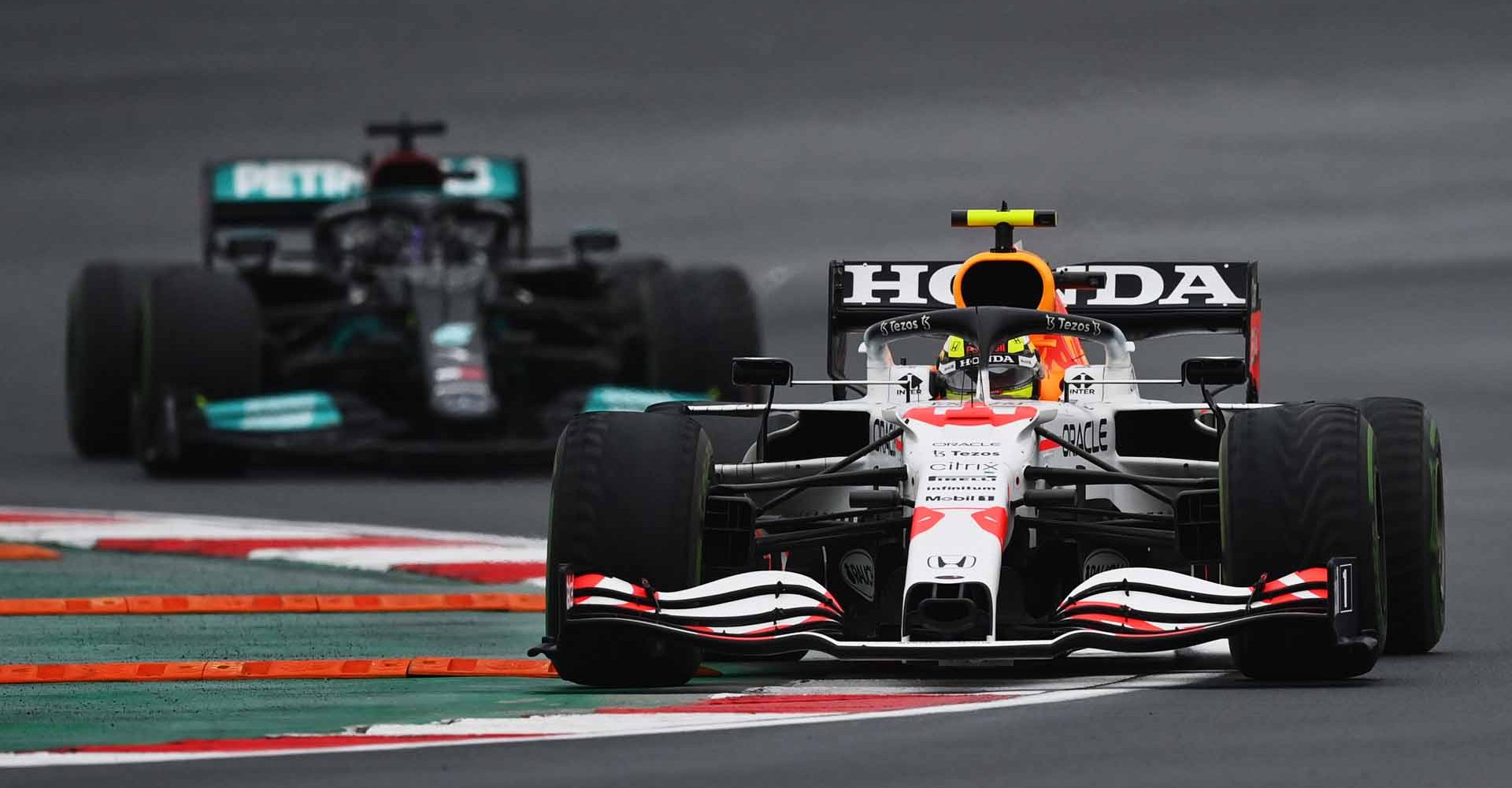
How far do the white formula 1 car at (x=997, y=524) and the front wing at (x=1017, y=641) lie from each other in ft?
0.03

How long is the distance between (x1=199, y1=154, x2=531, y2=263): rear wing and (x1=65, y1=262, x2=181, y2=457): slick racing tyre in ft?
7.45

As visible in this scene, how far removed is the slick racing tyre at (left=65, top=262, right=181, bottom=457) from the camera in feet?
78.9

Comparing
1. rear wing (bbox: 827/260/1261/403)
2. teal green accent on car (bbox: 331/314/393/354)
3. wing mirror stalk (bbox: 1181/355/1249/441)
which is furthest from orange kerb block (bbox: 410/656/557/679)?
teal green accent on car (bbox: 331/314/393/354)

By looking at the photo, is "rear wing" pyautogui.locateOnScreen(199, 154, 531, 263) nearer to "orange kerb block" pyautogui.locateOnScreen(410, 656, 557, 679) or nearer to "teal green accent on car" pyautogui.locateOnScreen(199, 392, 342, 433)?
"teal green accent on car" pyautogui.locateOnScreen(199, 392, 342, 433)

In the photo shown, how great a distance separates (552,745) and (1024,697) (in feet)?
6.19

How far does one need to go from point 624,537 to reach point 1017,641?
56.9 inches

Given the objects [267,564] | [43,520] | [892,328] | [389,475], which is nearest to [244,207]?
[389,475]

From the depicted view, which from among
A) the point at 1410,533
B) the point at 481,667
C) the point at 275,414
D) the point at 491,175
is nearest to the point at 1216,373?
the point at 1410,533

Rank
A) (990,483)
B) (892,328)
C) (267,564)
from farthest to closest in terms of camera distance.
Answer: (267,564) < (892,328) < (990,483)

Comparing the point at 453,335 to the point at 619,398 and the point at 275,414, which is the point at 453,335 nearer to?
the point at 619,398

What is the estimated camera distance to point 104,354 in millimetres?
24203

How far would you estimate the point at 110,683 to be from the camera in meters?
11.0

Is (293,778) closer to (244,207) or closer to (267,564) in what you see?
(267,564)

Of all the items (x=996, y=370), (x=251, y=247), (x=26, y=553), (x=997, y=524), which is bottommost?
(x=26, y=553)
